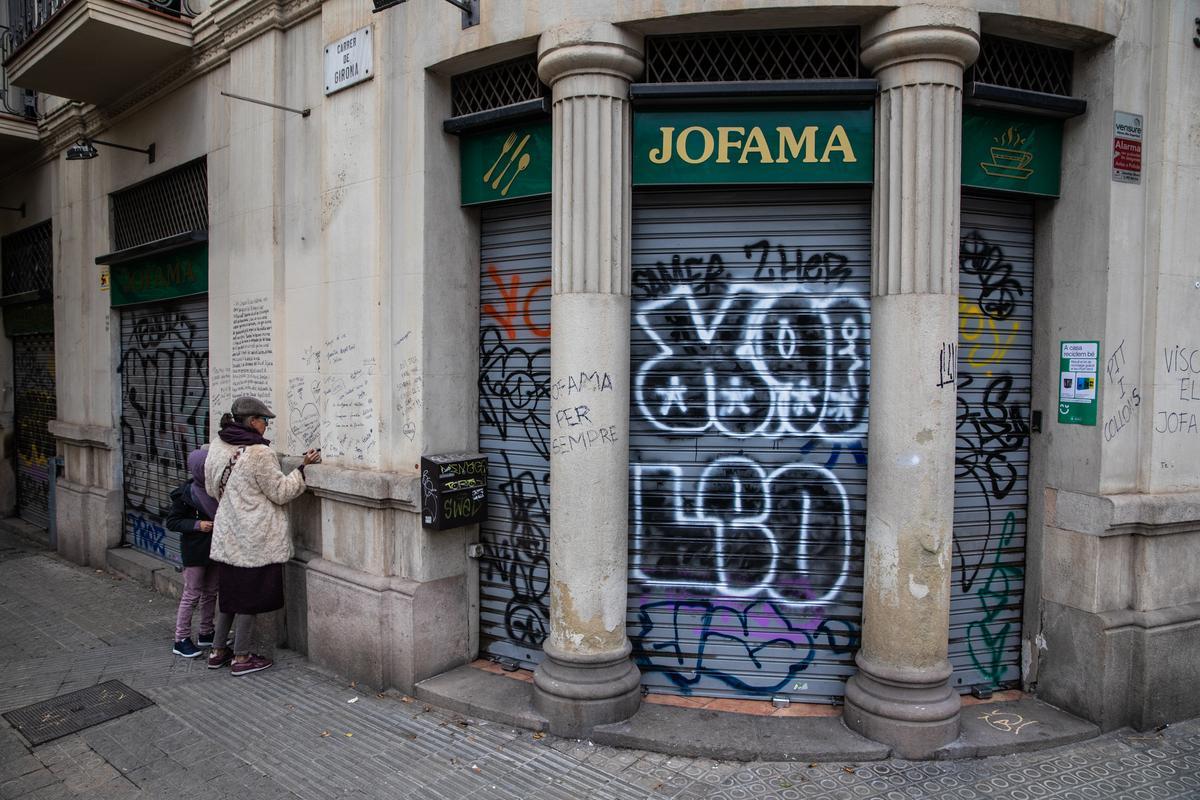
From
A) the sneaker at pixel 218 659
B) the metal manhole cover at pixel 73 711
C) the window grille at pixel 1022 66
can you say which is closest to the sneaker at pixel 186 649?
the sneaker at pixel 218 659

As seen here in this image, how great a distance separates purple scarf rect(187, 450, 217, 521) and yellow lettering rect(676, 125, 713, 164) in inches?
169

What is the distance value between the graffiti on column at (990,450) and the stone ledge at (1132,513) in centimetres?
41

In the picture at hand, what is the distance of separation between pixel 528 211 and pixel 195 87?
4.62m

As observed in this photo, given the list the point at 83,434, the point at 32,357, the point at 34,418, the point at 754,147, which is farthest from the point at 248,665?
the point at 32,357

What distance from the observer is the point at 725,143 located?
191 inches

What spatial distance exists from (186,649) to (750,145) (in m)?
5.77

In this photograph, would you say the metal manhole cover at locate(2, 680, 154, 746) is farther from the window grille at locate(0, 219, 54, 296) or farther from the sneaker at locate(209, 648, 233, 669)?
the window grille at locate(0, 219, 54, 296)

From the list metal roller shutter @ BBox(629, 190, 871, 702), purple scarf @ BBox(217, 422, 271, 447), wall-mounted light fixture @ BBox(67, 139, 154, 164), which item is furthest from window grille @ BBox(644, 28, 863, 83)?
wall-mounted light fixture @ BBox(67, 139, 154, 164)

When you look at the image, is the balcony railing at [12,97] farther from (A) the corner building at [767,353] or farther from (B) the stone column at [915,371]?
(B) the stone column at [915,371]

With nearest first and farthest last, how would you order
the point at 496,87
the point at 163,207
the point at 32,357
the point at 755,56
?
the point at 755,56 < the point at 496,87 < the point at 163,207 < the point at 32,357

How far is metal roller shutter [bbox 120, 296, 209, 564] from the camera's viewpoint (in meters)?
8.07

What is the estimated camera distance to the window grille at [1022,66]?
4934mm

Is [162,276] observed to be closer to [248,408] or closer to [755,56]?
[248,408]

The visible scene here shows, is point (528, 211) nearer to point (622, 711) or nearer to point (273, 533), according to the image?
point (273, 533)
